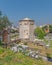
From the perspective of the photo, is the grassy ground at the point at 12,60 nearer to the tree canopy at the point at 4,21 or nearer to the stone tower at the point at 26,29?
the tree canopy at the point at 4,21

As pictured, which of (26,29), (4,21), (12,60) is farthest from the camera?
(26,29)

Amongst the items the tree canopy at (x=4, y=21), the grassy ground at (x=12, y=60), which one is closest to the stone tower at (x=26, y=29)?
the tree canopy at (x=4, y=21)

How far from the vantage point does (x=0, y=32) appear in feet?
118

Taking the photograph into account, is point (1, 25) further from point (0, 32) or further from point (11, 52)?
point (11, 52)

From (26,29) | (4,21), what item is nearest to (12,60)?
(4,21)

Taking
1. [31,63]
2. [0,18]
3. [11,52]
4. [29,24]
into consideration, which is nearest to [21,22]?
[29,24]

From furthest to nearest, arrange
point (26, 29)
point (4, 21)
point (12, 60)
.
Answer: point (26, 29) → point (4, 21) → point (12, 60)

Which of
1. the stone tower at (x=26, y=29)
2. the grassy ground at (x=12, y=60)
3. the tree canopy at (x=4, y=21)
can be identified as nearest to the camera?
the grassy ground at (x=12, y=60)

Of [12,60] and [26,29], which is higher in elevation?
[26,29]

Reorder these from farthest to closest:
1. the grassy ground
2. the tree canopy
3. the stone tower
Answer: the stone tower
the tree canopy
the grassy ground

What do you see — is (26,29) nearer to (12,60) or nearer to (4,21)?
(4,21)

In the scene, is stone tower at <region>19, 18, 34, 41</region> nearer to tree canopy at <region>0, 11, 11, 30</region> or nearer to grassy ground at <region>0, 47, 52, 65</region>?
tree canopy at <region>0, 11, 11, 30</region>

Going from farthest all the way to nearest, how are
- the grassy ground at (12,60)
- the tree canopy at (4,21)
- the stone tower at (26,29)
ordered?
the stone tower at (26,29)
the tree canopy at (4,21)
the grassy ground at (12,60)

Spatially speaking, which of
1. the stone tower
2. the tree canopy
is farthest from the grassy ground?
the stone tower
